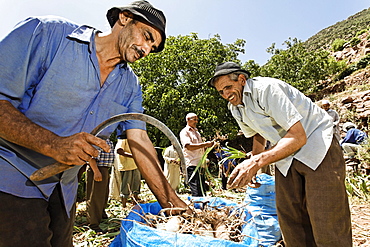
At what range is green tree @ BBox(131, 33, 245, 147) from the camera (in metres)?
12.0

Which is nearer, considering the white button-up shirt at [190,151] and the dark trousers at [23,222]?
the dark trousers at [23,222]

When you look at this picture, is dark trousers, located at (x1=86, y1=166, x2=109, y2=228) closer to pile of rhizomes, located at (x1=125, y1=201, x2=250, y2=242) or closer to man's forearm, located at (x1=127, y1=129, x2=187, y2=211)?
man's forearm, located at (x1=127, y1=129, x2=187, y2=211)

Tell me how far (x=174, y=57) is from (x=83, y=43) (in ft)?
43.1

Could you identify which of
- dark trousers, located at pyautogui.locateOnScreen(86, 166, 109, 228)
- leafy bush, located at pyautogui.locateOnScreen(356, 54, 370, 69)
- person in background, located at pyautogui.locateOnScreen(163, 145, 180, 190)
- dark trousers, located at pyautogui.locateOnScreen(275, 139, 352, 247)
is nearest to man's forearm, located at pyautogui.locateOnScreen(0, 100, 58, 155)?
dark trousers, located at pyautogui.locateOnScreen(275, 139, 352, 247)

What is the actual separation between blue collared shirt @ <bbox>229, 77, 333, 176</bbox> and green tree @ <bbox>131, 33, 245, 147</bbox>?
28.4 ft

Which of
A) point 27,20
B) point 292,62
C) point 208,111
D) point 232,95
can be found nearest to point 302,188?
point 232,95

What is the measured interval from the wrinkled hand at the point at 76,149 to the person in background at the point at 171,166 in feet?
15.3

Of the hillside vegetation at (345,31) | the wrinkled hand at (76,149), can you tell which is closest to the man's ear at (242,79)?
the wrinkled hand at (76,149)

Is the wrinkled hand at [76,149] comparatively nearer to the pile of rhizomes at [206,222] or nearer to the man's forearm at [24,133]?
the man's forearm at [24,133]

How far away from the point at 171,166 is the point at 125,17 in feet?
16.1

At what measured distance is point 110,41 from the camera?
152cm

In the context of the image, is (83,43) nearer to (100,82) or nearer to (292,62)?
(100,82)

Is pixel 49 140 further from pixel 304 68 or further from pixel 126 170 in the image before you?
pixel 304 68

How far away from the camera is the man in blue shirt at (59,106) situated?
1028 millimetres
